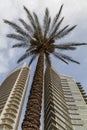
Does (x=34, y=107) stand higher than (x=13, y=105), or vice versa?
(x=13, y=105)

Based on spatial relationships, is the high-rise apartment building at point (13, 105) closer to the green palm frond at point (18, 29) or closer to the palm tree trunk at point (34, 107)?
the green palm frond at point (18, 29)

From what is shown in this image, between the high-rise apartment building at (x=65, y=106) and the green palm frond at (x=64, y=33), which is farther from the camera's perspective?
the high-rise apartment building at (x=65, y=106)

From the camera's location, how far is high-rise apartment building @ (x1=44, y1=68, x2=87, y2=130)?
4822 cm

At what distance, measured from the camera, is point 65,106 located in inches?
2309

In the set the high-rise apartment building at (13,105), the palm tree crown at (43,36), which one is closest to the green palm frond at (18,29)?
the palm tree crown at (43,36)

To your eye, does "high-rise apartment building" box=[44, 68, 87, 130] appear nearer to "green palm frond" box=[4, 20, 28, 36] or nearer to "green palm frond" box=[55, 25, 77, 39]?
"green palm frond" box=[55, 25, 77, 39]

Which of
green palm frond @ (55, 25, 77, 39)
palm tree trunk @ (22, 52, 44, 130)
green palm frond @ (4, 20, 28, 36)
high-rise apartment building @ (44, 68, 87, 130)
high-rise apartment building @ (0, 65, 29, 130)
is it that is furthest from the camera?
high-rise apartment building @ (44, 68, 87, 130)

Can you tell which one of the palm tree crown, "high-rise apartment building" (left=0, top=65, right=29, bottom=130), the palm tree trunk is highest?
"high-rise apartment building" (left=0, top=65, right=29, bottom=130)

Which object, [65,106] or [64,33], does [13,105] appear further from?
[64,33]

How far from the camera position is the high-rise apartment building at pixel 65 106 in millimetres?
48219

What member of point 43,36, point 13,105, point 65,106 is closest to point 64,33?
point 43,36

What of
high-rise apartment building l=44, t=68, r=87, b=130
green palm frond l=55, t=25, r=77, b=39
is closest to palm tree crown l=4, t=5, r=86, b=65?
green palm frond l=55, t=25, r=77, b=39

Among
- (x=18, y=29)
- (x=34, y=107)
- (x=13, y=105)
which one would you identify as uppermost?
(x=13, y=105)

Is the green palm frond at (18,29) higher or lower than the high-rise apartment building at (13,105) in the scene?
lower
